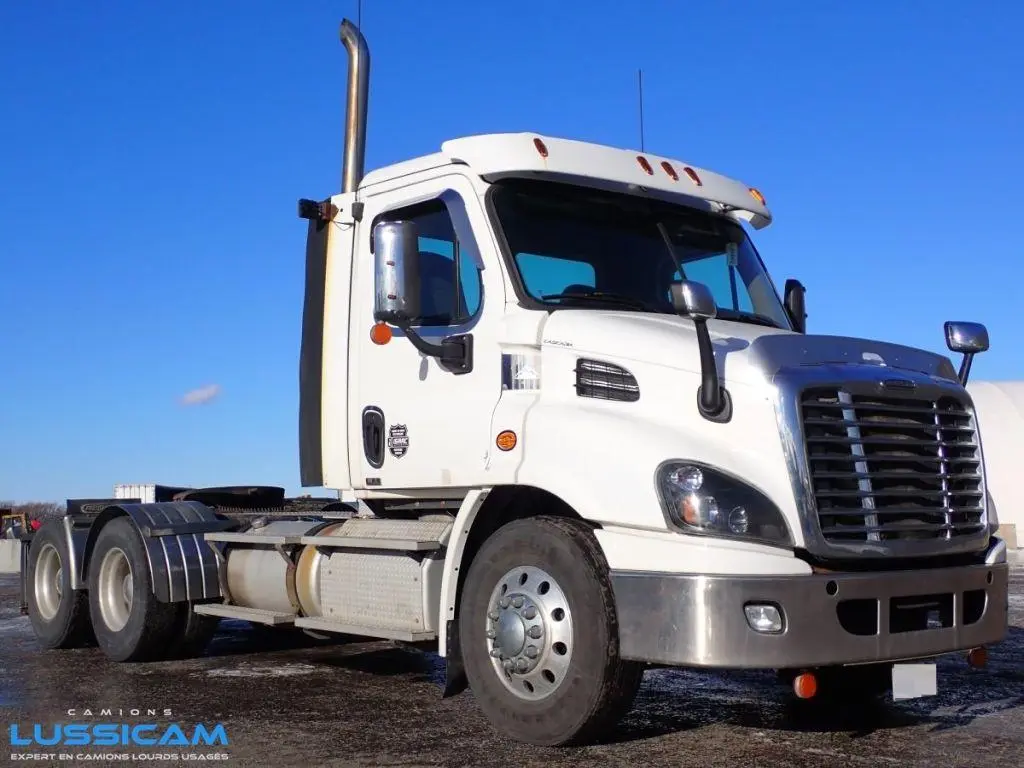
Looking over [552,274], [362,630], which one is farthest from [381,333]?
[362,630]

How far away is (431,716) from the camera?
6.82m

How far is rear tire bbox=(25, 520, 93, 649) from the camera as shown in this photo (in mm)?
9969

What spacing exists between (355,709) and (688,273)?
3.24 m

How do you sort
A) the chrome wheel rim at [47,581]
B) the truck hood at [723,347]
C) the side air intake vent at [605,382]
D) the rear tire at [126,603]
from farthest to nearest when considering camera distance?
the chrome wheel rim at [47,581] < the rear tire at [126,603] < the side air intake vent at [605,382] < the truck hood at [723,347]

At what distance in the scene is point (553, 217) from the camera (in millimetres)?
6840

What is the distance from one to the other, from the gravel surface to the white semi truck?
40 centimetres

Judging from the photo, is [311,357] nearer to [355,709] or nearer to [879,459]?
[355,709]

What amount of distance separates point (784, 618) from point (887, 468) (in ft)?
3.13

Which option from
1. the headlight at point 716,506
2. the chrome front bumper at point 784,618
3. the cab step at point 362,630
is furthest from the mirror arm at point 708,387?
the cab step at point 362,630

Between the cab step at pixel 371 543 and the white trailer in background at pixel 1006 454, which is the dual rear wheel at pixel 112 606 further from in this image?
the white trailer in background at pixel 1006 454

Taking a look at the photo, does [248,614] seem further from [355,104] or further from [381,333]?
[355,104]

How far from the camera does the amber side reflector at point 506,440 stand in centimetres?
621

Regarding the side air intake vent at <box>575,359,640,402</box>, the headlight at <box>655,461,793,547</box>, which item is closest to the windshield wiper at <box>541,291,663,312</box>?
the side air intake vent at <box>575,359,640,402</box>

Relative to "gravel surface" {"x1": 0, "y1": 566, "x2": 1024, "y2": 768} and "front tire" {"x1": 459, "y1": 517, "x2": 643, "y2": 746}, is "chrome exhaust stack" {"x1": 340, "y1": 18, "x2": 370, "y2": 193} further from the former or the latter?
"gravel surface" {"x1": 0, "y1": 566, "x2": 1024, "y2": 768}
